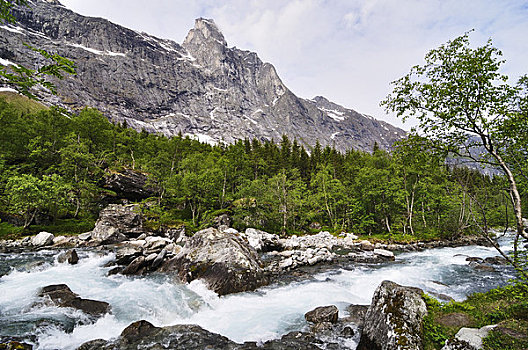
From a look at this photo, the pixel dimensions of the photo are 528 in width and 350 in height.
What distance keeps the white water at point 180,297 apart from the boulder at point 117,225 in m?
6.85

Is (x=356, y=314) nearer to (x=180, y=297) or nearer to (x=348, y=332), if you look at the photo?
(x=348, y=332)

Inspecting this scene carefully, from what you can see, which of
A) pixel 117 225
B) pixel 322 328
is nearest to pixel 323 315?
pixel 322 328

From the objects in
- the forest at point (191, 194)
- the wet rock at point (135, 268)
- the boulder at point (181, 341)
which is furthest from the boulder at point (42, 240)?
the boulder at point (181, 341)

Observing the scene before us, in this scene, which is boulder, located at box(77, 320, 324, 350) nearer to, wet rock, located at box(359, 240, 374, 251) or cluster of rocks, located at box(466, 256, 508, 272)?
cluster of rocks, located at box(466, 256, 508, 272)

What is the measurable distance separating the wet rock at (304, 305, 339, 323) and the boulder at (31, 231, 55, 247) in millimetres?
25777

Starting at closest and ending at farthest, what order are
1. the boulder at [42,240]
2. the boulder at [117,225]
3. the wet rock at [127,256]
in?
the wet rock at [127,256] < the boulder at [42,240] < the boulder at [117,225]

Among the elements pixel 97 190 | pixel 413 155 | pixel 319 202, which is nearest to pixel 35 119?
pixel 97 190

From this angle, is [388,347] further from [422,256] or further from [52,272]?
[422,256]

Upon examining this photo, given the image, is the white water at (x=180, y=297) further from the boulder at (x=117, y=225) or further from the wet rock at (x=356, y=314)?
the boulder at (x=117, y=225)

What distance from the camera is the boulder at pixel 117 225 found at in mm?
25922

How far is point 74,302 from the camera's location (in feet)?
33.9

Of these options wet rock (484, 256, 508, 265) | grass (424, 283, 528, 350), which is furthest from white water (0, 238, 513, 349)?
grass (424, 283, 528, 350)

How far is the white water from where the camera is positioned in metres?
8.86

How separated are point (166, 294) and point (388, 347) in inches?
399
